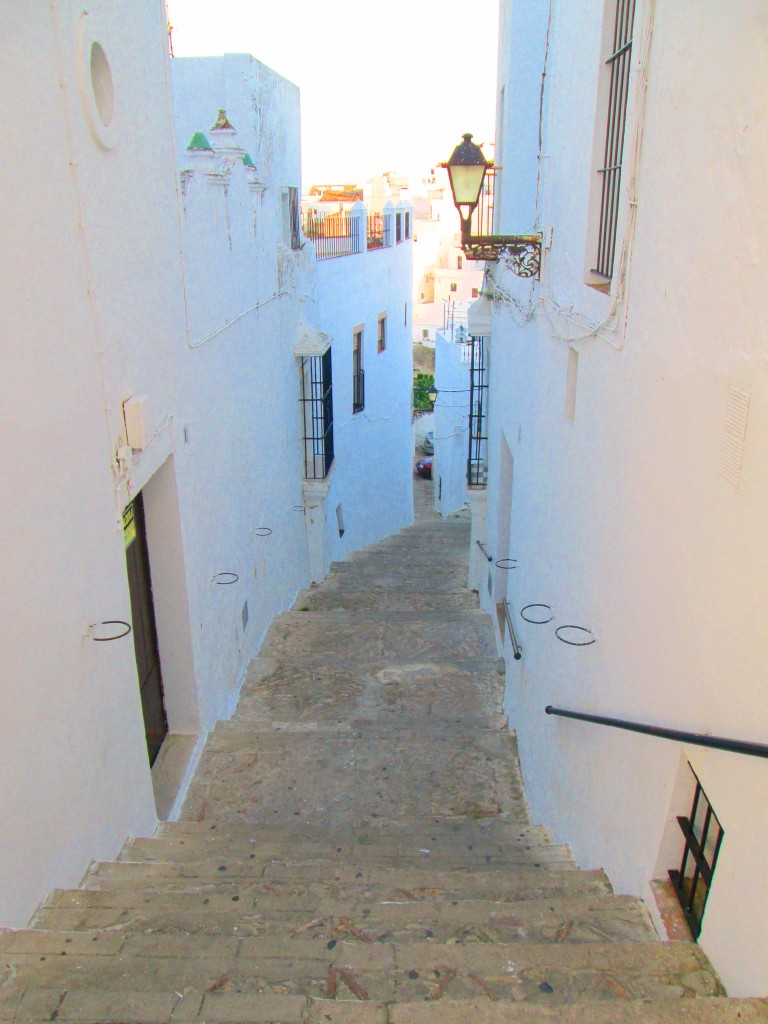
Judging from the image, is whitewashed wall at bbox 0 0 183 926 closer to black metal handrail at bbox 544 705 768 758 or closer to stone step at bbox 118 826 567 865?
stone step at bbox 118 826 567 865

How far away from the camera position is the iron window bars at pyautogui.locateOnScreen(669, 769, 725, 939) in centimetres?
303

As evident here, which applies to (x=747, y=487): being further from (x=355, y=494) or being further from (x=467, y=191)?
(x=355, y=494)

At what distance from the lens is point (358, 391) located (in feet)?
51.5

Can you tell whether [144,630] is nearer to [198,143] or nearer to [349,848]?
[349,848]

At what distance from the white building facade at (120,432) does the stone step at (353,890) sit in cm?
31

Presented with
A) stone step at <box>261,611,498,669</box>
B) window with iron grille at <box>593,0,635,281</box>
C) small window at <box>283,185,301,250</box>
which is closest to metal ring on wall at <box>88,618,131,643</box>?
window with iron grille at <box>593,0,635,281</box>

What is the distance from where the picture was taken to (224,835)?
16.0ft

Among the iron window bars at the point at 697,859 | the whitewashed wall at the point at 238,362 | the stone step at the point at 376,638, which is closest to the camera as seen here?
the iron window bars at the point at 697,859

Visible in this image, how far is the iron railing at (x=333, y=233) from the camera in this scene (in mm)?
13375

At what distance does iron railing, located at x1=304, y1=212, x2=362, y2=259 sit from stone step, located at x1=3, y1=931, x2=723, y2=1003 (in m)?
11.3

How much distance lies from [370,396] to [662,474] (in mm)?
13586

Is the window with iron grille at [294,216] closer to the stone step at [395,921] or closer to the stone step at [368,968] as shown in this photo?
the stone step at [395,921]

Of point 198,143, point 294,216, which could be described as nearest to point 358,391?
point 294,216

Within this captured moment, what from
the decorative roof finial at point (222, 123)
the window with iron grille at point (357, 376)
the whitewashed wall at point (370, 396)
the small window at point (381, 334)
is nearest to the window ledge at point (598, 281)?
the decorative roof finial at point (222, 123)
